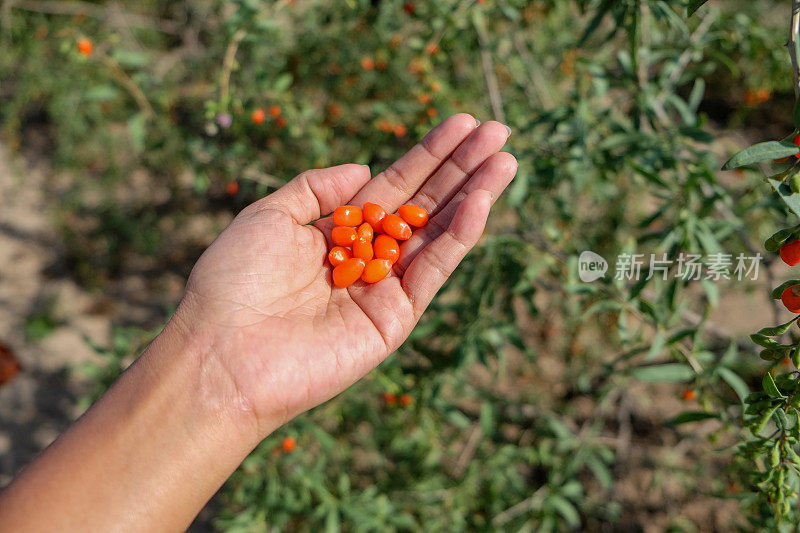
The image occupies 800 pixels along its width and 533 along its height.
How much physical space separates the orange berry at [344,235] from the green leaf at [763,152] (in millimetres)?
1201

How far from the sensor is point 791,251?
1.15 m

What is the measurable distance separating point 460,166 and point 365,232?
446 millimetres

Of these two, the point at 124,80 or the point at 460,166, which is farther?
the point at 124,80

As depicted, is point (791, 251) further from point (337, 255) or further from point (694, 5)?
point (337, 255)

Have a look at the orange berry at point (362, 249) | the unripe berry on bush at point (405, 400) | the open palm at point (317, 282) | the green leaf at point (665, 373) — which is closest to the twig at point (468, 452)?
the unripe berry on bush at point (405, 400)

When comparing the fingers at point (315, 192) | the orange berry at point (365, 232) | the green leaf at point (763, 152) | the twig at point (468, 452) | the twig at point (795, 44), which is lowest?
the twig at point (468, 452)

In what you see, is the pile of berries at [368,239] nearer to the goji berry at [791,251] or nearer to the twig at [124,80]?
the goji berry at [791,251]

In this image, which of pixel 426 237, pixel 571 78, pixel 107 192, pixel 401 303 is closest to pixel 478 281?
pixel 426 237

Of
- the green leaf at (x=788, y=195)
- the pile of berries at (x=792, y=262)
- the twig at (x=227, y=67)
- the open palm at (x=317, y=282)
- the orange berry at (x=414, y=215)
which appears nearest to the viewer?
the green leaf at (x=788, y=195)

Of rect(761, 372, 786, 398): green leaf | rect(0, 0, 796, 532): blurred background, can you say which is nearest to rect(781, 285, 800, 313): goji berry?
rect(761, 372, 786, 398): green leaf

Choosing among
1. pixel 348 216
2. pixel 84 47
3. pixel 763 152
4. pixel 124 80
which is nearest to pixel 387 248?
pixel 348 216

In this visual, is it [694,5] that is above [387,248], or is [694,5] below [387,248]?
above

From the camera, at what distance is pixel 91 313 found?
3.84 metres

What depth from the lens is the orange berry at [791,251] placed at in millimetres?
1137
